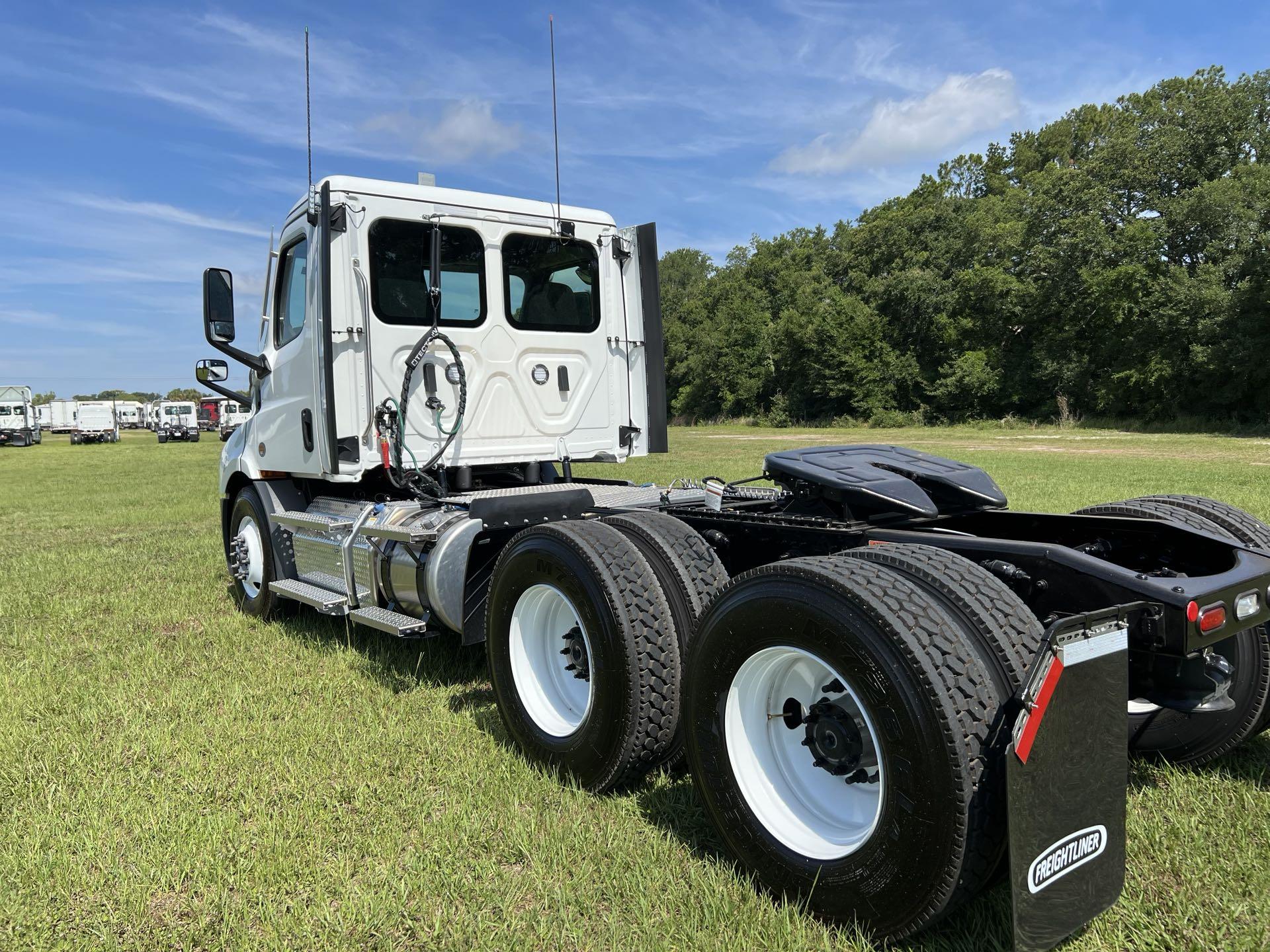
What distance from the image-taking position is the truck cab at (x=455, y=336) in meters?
5.02

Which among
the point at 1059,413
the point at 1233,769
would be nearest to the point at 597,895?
the point at 1233,769

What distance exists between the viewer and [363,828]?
297 centimetres

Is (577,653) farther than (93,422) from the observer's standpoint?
No

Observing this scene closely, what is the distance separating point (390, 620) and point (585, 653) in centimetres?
144

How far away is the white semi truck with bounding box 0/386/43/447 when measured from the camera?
4803cm

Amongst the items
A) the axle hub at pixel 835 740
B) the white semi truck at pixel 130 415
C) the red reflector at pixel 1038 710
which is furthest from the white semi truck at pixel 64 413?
the red reflector at pixel 1038 710

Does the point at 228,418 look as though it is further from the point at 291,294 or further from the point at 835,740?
the point at 835,740

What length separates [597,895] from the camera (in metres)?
2.52

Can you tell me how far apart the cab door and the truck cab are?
15 mm

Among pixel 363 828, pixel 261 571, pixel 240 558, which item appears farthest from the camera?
pixel 240 558

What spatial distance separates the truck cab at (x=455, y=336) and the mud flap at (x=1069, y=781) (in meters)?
3.99

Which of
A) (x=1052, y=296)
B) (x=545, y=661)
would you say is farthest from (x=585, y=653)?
(x=1052, y=296)

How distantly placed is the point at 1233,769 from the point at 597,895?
7.58 feet

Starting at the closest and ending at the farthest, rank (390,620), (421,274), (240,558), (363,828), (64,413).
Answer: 1. (363,828)
2. (390,620)
3. (421,274)
4. (240,558)
5. (64,413)
